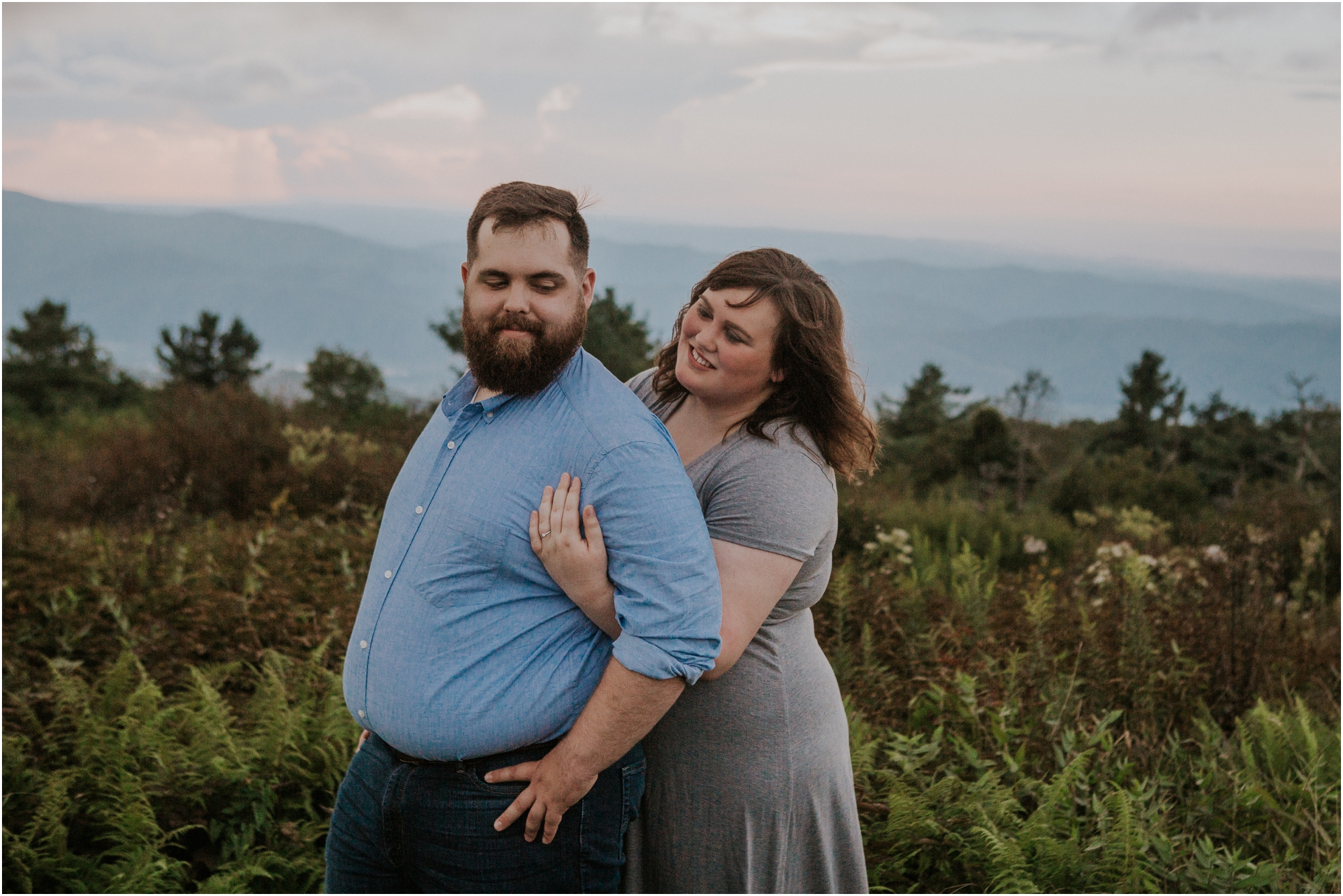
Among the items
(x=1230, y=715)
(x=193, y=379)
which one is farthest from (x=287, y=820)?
(x=193, y=379)

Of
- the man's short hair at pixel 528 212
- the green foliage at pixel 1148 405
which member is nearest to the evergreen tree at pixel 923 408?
the green foliage at pixel 1148 405

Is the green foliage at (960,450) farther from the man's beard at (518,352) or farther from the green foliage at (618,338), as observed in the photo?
the man's beard at (518,352)

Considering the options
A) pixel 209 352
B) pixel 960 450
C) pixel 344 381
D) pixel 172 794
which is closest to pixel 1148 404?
pixel 960 450

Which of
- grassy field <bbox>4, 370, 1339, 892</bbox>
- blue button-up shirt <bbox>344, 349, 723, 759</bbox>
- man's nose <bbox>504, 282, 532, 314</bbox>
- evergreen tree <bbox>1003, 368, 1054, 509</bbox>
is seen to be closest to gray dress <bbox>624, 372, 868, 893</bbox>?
blue button-up shirt <bbox>344, 349, 723, 759</bbox>

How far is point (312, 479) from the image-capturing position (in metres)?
9.23

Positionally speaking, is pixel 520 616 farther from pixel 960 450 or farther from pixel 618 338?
pixel 960 450

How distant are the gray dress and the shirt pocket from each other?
53cm

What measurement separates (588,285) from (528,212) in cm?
27

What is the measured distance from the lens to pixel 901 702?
4703 mm

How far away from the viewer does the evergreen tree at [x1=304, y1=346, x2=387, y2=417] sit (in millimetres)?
14672

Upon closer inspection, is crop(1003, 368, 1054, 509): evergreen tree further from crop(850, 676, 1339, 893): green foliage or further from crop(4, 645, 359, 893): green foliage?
crop(4, 645, 359, 893): green foliage

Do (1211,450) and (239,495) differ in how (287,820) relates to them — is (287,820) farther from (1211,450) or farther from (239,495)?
(1211,450)

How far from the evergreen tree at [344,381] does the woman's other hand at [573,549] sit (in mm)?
13013

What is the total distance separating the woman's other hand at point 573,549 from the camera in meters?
2.08
